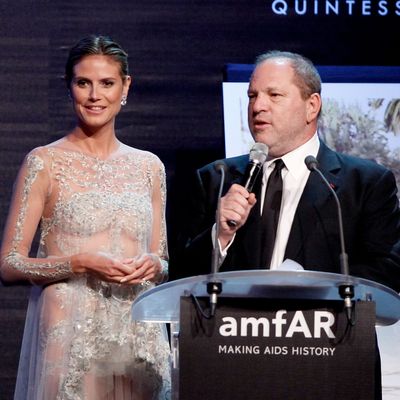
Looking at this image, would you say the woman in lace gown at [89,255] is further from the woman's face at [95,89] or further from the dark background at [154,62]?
the dark background at [154,62]

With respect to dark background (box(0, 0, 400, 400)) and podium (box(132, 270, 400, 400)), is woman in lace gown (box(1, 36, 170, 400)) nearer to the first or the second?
podium (box(132, 270, 400, 400))

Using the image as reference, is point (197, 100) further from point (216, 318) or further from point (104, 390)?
point (216, 318)

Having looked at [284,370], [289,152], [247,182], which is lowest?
[284,370]

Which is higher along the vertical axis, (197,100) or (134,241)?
(197,100)

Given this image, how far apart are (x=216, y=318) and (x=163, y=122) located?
2.33 m

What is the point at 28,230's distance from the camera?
3227 millimetres

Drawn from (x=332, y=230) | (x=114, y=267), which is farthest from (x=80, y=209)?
(x=332, y=230)

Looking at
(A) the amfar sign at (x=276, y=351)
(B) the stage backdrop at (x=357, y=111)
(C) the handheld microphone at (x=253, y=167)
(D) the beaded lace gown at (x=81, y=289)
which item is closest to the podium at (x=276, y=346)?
(A) the amfar sign at (x=276, y=351)

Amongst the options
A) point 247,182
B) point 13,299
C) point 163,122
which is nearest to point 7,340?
point 13,299

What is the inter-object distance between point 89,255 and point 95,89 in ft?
1.88

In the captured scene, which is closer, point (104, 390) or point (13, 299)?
point (104, 390)

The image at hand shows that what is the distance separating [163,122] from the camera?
4.50 meters

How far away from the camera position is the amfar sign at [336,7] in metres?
4.55

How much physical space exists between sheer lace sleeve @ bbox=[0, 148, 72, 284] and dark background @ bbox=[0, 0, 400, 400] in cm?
118
